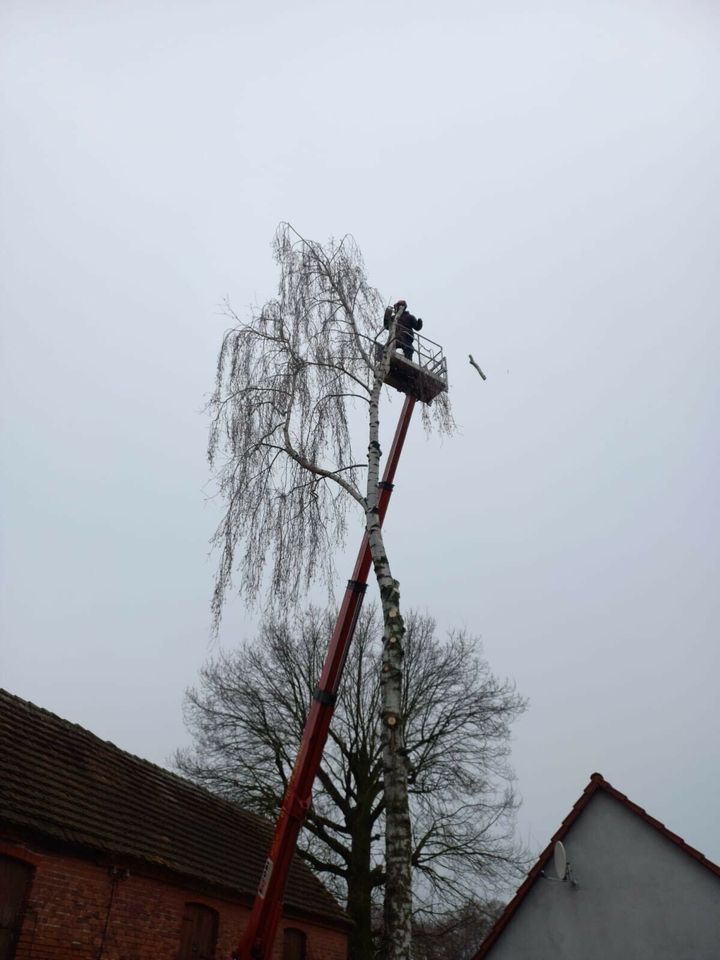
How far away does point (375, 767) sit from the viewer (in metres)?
20.6

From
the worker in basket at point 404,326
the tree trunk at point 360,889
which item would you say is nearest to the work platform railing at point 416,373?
the worker in basket at point 404,326

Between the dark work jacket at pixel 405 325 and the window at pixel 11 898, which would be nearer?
the window at pixel 11 898

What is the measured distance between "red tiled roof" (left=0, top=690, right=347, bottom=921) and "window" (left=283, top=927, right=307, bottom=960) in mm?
431

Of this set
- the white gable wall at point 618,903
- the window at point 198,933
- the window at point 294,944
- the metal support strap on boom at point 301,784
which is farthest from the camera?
the window at point 294,944

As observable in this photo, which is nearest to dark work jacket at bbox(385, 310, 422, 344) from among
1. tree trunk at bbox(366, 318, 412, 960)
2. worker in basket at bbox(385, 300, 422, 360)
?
worker in basket at bbox(385, 300, 422, 360)

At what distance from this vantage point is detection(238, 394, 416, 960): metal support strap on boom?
877cm

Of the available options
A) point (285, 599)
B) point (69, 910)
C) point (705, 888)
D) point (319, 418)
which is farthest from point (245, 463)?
point (705, 888)

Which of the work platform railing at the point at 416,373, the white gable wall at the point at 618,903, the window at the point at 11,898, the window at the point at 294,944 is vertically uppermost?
the work platform railing at the point at 416,373

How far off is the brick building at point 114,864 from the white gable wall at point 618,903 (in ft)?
15.5

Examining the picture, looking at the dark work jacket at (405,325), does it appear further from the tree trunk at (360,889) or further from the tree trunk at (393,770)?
the tree trunk at (360,889)

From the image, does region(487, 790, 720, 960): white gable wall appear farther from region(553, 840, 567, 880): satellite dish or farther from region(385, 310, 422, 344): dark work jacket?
region(385, 310, 422, 344): dark work jacket

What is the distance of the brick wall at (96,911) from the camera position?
29.8 feet

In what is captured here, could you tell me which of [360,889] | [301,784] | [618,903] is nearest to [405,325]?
[301,784]

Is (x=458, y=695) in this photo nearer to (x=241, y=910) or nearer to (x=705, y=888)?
(x=241, y=910)
